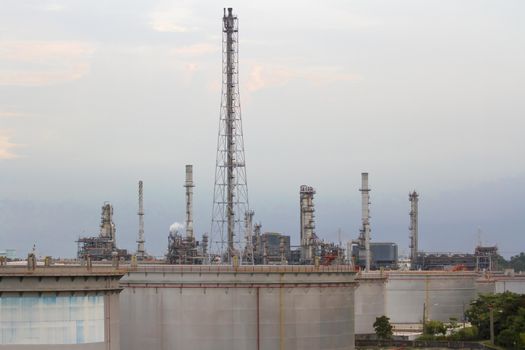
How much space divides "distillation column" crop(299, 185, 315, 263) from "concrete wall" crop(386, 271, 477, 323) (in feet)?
47.1

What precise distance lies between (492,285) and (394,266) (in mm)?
12997

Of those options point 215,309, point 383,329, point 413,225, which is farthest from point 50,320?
point 413,225

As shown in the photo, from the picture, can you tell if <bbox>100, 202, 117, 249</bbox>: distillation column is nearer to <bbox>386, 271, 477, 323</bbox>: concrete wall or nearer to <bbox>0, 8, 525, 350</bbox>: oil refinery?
<bbox>0, 8, 525, 350</bbox>: oil refinery

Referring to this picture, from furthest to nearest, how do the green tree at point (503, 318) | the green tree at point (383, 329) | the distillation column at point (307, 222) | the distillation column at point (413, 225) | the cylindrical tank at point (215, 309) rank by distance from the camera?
the distillation column at point (413, 225) < the distillation column at point (307, 222) < the green tree at point (383, 329) < the green tree at point (503, 318) < the cylindrical tank at point (215, 309)

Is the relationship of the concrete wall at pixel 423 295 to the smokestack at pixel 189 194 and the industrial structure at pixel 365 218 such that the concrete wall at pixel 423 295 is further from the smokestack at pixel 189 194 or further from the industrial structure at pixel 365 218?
the smokestack at pixel 189 194

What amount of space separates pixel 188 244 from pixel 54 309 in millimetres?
66774

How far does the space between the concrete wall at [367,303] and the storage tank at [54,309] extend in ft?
203

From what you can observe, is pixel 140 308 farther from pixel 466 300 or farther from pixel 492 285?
pixel 492 285

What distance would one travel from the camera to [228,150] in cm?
8325

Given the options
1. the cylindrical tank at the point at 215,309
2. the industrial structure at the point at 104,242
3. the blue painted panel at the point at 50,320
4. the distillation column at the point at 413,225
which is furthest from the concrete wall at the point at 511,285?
the blue painted panel at the point at 50,320

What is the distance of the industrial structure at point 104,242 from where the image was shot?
403 ft

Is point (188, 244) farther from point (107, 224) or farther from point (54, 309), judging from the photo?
point (54, 309)

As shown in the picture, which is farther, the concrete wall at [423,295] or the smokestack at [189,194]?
the concrete wall at [423,295]

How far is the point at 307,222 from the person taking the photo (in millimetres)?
114812
